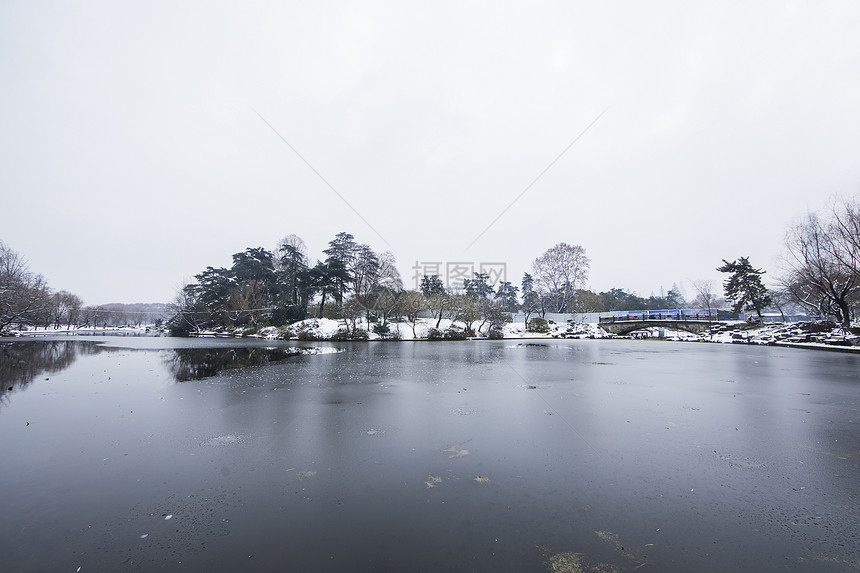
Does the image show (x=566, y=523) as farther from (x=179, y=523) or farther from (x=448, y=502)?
(x=179, y=523)

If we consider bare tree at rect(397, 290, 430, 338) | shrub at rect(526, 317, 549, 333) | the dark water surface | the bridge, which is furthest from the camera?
the bridge

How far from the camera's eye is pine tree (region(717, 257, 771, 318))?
44.6m

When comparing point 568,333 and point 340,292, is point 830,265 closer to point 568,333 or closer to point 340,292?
point 568,333

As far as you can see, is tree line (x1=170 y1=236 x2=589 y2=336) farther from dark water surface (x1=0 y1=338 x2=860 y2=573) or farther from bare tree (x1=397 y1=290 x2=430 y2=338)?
dark water surface (x1=0 y1=338 x2=860 y2=573)

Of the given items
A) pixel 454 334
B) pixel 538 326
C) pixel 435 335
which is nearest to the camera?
pixel 435 335

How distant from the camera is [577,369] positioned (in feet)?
48.2

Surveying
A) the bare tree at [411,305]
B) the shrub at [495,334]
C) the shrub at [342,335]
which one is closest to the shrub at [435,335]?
the bare tree at [411,305]

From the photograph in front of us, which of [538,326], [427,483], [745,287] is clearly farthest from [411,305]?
[745,287]

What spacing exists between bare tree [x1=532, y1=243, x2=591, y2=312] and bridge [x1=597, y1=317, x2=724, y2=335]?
642 centimetres

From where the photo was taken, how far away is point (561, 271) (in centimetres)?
5144

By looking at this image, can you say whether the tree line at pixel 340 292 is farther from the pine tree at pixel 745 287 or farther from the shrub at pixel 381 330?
the pine tree at pixel 745 287

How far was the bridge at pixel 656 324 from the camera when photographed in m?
48.1

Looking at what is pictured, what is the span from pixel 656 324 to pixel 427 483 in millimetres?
55050

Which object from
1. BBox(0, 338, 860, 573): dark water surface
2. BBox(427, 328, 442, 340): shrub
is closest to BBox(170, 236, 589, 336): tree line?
BBox(427, 328, 442, 340): shrub
